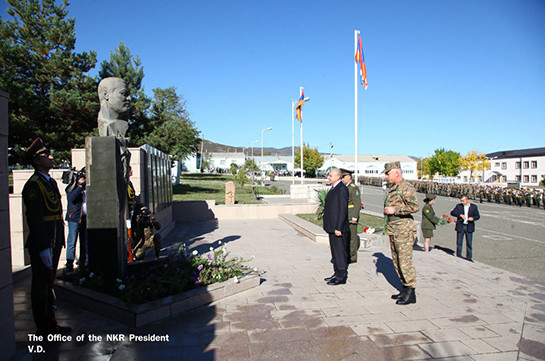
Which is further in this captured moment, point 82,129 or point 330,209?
point 82,129

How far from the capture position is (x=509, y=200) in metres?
27.7

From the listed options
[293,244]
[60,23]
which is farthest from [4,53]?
[293,244]

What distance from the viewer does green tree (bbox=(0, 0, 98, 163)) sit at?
15.4m

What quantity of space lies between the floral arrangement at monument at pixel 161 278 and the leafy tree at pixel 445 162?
8274 centimetres

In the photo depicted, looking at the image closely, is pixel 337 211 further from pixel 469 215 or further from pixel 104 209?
pixel 469 215

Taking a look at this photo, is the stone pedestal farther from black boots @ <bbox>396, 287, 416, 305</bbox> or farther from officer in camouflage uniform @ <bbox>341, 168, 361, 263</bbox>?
officer in camouflage uniform @ <bbox>341, 168, 361, 263</bbox>

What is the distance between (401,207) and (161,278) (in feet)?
11.3

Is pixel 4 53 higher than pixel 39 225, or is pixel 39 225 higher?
pixel 4 53

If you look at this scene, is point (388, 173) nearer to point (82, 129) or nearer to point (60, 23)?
point (82, 129)

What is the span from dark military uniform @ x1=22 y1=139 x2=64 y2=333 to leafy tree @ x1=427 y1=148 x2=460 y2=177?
8473 cm

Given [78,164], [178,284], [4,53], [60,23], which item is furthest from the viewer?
[60,23]

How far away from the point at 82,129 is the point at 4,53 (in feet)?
14.1

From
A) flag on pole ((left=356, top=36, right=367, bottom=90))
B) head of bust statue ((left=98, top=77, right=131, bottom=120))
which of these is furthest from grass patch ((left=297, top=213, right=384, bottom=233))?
head of bust statue ((left=98, top=77, right=131, bottom=120))

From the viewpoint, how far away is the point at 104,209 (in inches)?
192
